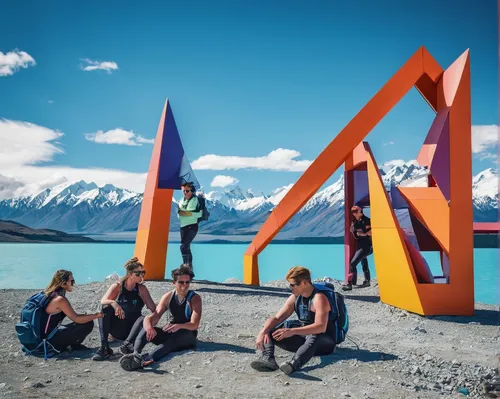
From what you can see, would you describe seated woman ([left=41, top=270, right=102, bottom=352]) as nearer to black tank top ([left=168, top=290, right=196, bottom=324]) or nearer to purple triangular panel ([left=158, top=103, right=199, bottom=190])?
black tank top ([left=168, top=290, right=196, bottom=324])

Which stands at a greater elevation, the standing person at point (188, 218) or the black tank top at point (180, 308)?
the standing person at point (188, 218)

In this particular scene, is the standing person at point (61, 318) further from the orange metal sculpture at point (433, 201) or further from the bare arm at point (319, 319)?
the orange metal sculpture at point (433, 201)

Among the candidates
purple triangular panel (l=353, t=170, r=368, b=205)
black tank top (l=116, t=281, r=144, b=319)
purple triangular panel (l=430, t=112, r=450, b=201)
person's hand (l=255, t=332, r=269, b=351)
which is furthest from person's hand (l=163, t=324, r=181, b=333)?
purple triangular panel (l=353, t=170, r=368, b=205)

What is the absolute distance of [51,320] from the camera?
667 centimetres

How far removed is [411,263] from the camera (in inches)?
370

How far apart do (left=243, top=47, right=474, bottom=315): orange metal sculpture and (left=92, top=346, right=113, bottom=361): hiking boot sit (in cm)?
559

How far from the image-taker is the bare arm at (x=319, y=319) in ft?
19.8

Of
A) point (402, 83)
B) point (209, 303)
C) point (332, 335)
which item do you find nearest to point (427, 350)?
point (332, 335)

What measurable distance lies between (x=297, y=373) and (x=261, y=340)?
57 centimetres

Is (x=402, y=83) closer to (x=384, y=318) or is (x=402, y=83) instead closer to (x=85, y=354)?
(x=384, y=318)

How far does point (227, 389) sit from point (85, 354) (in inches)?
98.7

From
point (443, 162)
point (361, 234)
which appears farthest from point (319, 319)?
point (361, 234)

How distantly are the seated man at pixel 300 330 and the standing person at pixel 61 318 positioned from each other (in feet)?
7.49

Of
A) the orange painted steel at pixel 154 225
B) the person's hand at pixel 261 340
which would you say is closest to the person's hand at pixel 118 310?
the person's hand at pixel 261 340
